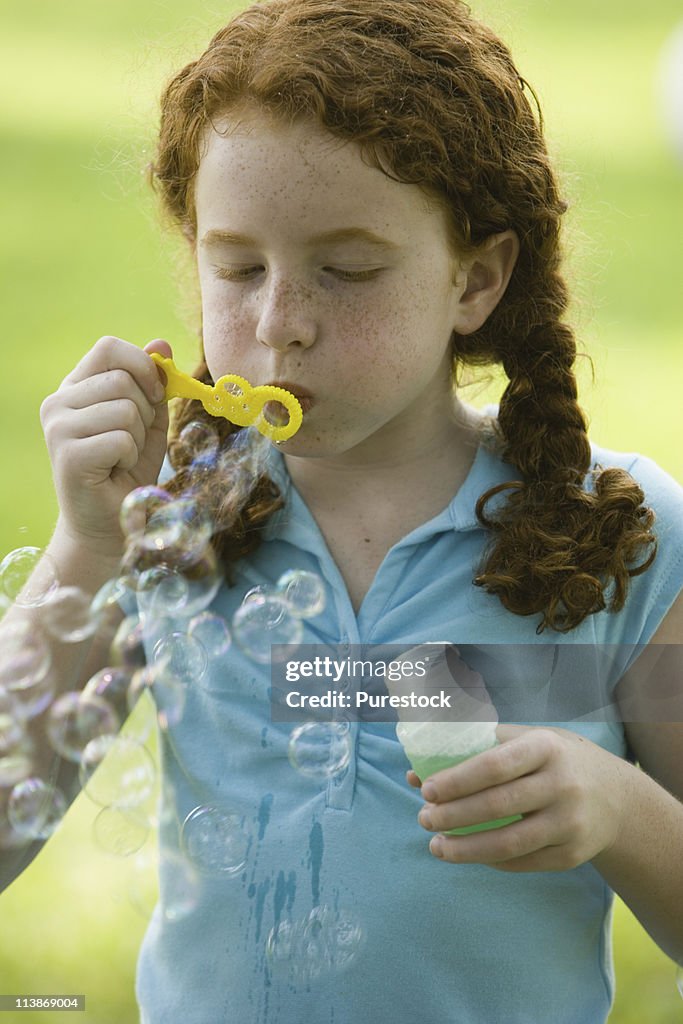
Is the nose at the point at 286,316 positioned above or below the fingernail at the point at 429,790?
above

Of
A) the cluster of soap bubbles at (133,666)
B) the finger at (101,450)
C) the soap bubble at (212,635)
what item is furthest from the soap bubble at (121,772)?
the finger at (101,450)

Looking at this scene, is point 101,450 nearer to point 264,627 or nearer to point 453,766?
point 264,627

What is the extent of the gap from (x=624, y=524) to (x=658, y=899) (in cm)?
32

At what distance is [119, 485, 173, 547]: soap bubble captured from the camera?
1.20m

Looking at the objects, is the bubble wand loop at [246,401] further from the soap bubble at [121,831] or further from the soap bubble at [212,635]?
the soap bubble at [121,831]

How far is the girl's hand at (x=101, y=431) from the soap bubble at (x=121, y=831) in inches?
9.0

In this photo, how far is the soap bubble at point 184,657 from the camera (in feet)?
3.89

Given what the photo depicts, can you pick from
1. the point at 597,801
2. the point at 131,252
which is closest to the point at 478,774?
the point at 597,801

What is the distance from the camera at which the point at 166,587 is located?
1.20 m

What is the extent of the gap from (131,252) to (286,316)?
168 inches

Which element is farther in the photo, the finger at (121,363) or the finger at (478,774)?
the finger at (121,363)

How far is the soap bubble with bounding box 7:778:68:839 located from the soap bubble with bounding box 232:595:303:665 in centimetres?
23

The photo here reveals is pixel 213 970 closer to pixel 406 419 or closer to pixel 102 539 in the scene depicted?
pixel 102 539

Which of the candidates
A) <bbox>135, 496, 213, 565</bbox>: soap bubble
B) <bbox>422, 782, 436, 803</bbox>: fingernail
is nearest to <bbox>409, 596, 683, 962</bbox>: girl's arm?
<bbox>422, 782, 436, 803</bbox>: fingernail
